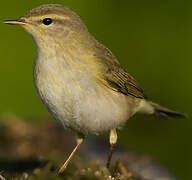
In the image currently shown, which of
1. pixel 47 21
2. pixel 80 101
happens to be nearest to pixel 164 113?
pixel 80 101

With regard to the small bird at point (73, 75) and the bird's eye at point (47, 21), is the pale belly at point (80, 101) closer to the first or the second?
the small bird at point (73, 75)

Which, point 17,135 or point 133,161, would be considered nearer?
point 133,161

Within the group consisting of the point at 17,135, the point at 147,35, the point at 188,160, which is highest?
the point at 147,35

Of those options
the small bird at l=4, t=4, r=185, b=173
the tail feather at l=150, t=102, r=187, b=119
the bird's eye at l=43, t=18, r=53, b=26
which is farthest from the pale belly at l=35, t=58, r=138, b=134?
the tail feather at l=150, t=102, r=187, b=119

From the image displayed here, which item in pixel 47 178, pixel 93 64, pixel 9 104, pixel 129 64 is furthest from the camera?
pixel 129 64

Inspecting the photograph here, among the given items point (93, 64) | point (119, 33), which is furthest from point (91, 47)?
point (119, 33)

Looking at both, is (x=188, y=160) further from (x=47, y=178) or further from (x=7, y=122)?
(x=47, y=178)

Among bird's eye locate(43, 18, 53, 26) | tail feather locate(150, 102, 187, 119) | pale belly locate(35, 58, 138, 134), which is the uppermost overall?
bird's eye locate(43, 18, 53, 26)

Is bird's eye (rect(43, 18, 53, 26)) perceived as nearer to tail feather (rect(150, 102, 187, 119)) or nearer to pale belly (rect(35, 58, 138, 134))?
pale belly (rect(35, 58, 138, 134))
